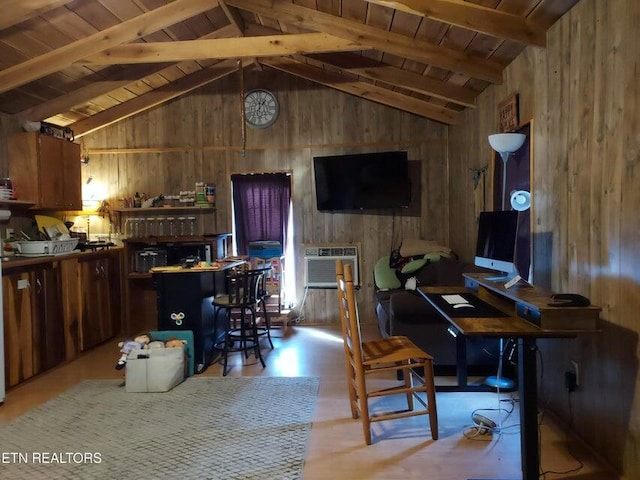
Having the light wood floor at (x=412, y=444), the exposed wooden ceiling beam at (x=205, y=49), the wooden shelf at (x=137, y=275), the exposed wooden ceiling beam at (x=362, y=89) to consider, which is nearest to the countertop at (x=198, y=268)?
the light wood floor at (x=412, y=444)

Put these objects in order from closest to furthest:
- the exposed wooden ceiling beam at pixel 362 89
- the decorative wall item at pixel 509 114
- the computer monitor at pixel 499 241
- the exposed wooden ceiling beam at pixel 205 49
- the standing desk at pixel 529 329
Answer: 1. the standing desk at pixel 529 329
2. the computer monitor at pixel 499 241
3. the decorative wall item at pixel 509 114
4. the exposed wooden ceiling beam at pixel 205 49
5. the exposed wooden ceiling beam at pixel 362 89

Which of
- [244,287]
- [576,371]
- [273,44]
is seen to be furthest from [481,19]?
[244,287]

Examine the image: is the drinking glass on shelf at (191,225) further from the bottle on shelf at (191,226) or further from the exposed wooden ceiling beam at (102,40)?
the exposed wooden ceiling beam at (102,40)

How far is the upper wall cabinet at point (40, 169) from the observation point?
429 centimetres

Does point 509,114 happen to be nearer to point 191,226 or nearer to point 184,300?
point 184,300

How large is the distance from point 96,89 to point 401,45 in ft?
10.4

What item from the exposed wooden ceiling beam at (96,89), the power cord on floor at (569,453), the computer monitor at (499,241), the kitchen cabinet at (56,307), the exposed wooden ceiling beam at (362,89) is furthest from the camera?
the exposed wooden ceiling beam at (362,89)

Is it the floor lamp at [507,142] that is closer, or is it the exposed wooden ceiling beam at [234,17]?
the floor lamp at [507,142]

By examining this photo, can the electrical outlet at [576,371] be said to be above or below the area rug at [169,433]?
above

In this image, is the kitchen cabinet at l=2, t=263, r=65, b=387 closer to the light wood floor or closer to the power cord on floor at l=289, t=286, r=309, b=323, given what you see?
the light wood floor

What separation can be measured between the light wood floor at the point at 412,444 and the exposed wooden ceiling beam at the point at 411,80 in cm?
260

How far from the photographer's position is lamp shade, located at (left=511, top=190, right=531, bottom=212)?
3.03 meters

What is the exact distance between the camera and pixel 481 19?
271 cm

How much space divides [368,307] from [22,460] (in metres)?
3.83
